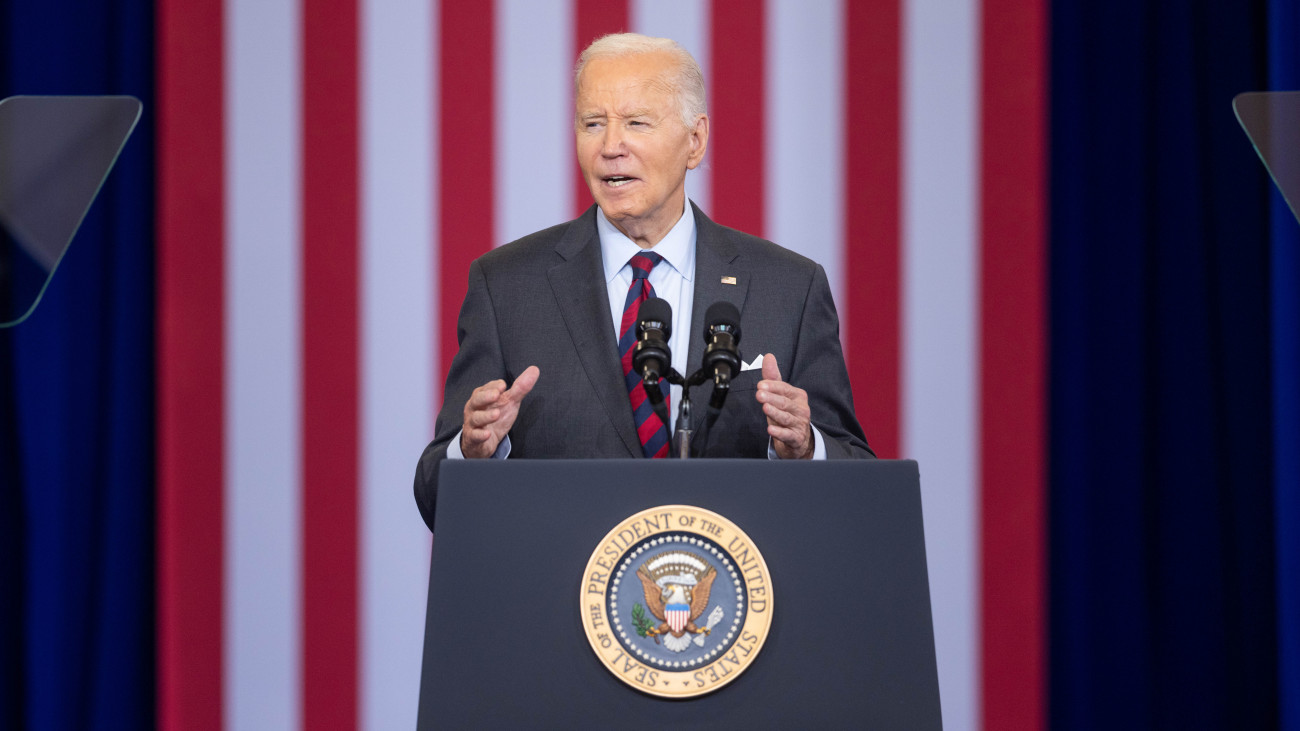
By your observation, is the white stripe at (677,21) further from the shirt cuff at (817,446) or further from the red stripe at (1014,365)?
the shirt cuff at (817,446)

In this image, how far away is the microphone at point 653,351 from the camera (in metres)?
1.27

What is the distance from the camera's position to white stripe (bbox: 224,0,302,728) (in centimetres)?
273

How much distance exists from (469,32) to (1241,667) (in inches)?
90.9

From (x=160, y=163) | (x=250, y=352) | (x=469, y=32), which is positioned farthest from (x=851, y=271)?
(x=160, y=163)

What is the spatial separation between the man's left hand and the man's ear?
59 centimetres

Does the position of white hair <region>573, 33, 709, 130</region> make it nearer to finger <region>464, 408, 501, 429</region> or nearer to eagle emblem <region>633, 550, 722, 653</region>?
finger <region>464, 408, 501, 429</region>

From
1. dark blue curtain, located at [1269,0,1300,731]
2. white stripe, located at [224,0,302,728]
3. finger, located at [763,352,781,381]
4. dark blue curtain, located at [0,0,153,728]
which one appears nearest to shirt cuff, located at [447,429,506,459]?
finger, located at [763,352,781,381]

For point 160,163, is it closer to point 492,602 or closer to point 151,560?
point 151,560

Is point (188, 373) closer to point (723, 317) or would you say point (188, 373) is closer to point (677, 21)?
point (677, 21)

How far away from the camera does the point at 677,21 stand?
2.86 meters

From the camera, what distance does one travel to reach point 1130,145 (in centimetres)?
271

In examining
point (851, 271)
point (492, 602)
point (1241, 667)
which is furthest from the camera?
point (851, 271)

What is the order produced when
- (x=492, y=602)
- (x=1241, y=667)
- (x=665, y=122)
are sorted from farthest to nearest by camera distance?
(x=1241, y=667) → (x=665, y=122) → (x=492, y=602)

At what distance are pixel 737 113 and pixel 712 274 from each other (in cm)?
112
